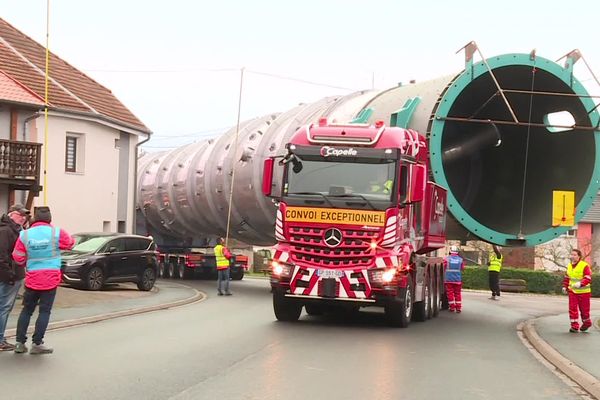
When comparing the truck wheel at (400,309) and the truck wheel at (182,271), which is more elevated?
the truck wheel at (400,309)

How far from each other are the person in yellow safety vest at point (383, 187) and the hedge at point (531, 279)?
26354 millimetres

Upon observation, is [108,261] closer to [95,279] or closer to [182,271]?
[95,279]

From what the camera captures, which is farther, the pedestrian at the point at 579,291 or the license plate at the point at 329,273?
the pedestrian at the point at 579,291

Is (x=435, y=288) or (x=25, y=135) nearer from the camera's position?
(x=435, y=288)

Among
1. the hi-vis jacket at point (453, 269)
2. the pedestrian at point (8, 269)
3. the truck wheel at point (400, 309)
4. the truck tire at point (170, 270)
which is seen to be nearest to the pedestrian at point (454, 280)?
the hi-vis jacket at point (453, 269)

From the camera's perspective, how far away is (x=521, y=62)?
50.9ft

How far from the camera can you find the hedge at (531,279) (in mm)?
38250

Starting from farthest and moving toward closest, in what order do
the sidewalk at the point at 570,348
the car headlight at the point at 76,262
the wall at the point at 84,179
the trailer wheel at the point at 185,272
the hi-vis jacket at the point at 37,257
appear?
the trailer wheel at the point at 185,272
the wall at the point at 84,179
the car headlight at the point at 76,262
the hi-vis jacket at the point at 37,257
the sidewalk at the point at 570,348

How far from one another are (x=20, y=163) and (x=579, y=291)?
1774 cm

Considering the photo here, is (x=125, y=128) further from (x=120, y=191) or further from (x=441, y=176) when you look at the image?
(x=441, y=176)

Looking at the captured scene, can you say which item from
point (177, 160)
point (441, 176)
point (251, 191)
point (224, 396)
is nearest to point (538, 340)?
point (441, 176)

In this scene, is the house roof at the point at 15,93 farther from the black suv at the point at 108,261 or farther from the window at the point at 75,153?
the black suv at the point at 108,261

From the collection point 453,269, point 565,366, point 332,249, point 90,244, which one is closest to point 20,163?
point 90,244

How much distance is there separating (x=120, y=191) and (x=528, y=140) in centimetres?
1775
